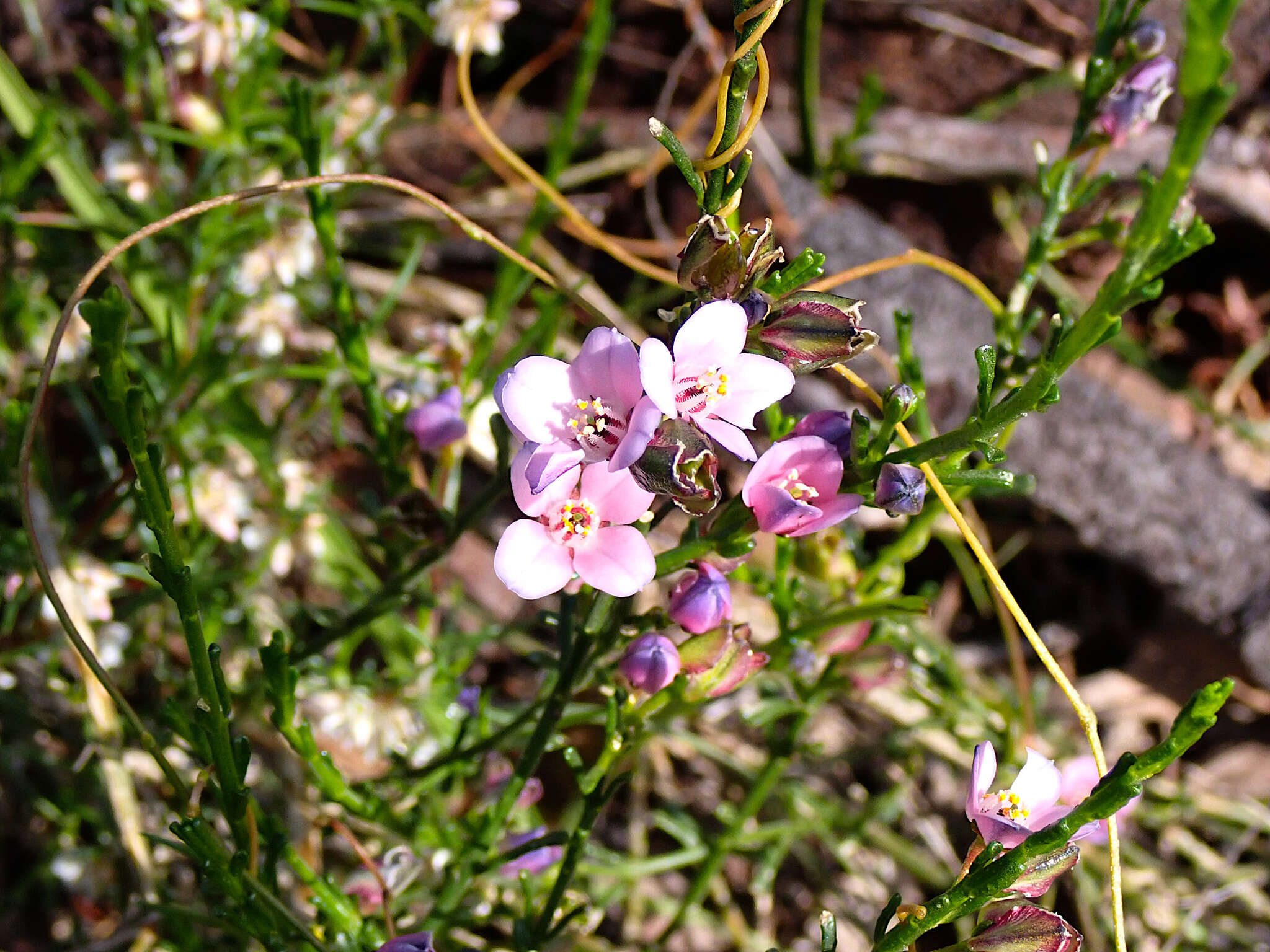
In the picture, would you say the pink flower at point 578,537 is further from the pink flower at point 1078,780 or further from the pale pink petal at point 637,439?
the pink flower at point 1078,780

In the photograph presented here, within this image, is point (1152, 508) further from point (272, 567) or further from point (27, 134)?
point (27, 134)

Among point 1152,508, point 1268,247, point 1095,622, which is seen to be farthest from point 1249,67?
point 1095,622

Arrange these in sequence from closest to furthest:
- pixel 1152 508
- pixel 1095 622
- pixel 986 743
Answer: pixel 986 743 → pixel 1152 508 → pixel 1095 622

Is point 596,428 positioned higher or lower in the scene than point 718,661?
higher

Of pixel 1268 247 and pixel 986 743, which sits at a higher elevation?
pixel 986 743

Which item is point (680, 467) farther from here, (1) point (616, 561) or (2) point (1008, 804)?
(2) point (1008, 804)

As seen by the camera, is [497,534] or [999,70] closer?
[497,534]

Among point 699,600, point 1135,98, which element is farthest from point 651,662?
point 1135,98

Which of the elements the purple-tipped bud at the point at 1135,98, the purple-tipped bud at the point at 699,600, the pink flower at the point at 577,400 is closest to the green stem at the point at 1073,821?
the purple-tipped bud at the point at 699,600
